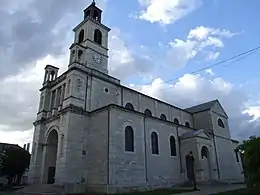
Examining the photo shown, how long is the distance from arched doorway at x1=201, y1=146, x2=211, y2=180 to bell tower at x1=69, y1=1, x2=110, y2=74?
1715 cm

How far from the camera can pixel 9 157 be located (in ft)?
129

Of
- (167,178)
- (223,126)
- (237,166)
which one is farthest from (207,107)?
(167,178)

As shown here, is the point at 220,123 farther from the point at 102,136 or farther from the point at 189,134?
the point at 102,136

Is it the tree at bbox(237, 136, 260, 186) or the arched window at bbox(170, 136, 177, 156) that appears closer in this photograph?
the tree at bbox(237, 136, 260, 186)

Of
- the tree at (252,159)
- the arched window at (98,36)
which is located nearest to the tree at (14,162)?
the arched window at (98,36)

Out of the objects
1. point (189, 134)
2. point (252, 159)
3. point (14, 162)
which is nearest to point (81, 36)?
point (189, 134)

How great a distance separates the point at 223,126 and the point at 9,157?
123 ft

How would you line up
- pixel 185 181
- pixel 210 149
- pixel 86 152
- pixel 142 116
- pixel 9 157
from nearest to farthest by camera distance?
1. pixel 86 152
2. pixel 142 116
3. pixel 185 181
4. pixel 210 149
5. pixel 9 157

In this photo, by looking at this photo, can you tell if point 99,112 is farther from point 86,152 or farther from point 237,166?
point 237,166

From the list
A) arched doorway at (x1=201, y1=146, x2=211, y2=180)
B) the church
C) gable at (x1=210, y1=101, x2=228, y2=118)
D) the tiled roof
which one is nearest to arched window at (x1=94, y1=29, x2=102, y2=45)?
the church

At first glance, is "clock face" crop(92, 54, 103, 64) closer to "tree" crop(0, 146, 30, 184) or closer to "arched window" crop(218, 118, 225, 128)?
"tree" crop(0, 146, 30, 184)

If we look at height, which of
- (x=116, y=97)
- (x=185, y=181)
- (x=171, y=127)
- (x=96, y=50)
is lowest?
(x=185, y=181)

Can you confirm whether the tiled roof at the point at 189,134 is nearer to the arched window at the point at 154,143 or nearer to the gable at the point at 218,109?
the arched window at the point at 154,143

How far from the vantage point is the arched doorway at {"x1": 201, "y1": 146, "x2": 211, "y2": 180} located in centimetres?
2884
